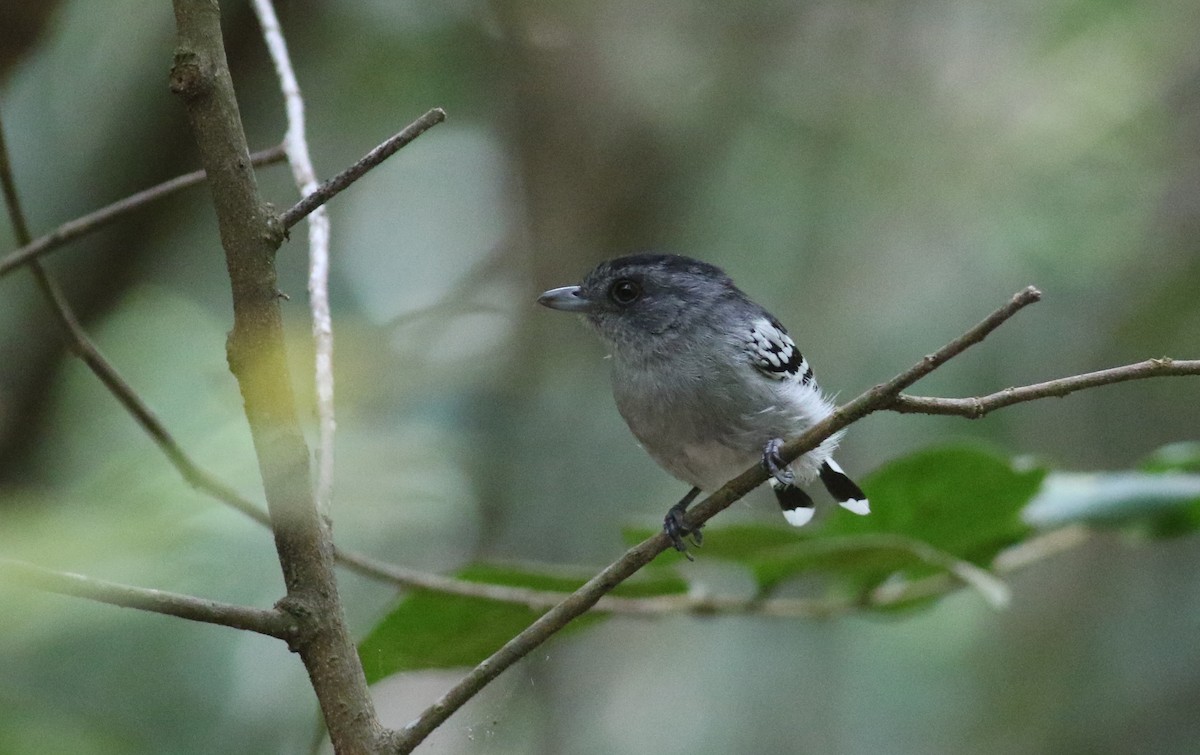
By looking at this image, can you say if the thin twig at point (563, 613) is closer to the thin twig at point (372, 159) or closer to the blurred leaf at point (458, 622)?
the thin twig at point (372, 159)

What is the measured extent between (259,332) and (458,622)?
1.27 m

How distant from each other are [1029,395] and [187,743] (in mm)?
2334

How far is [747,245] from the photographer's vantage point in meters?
6.27

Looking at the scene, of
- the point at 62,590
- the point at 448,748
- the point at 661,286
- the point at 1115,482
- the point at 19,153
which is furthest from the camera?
the point at 19,153

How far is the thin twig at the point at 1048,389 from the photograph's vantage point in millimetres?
1598

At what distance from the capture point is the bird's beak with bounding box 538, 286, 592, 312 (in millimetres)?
3613

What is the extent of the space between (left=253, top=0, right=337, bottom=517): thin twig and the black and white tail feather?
4.24ft

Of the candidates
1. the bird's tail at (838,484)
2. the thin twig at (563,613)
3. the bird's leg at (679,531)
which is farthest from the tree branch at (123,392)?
the bird's tail at (838,484)

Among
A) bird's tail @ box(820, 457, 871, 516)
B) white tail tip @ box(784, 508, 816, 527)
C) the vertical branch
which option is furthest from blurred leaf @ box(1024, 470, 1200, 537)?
the vertical branch

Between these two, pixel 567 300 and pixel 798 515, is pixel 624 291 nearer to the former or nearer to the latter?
pixel 567 300

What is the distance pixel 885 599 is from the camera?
131 inches

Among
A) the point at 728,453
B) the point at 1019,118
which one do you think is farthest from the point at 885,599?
the point at 1019,118

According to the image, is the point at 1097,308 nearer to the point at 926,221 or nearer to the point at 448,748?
the point at 926,221

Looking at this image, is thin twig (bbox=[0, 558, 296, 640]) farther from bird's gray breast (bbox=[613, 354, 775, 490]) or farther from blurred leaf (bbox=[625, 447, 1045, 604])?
bird's gray breast (bbox=[613, 354, 775, 490])
